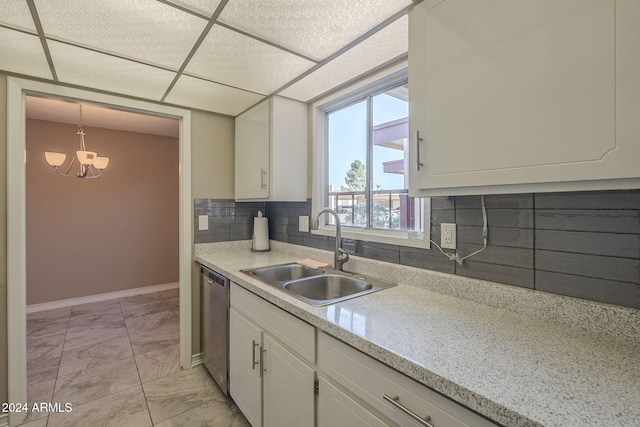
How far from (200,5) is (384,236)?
1.32 meters

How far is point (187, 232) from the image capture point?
2254mm

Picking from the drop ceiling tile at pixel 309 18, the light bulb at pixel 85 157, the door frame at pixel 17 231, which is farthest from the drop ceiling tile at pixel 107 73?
the light bulb at pixel 85 157

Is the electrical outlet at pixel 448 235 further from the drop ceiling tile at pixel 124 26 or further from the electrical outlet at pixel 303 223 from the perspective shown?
the drop ceiling tile at pixel 124 26

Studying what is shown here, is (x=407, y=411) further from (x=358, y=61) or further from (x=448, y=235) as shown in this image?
(x=358, y=61)

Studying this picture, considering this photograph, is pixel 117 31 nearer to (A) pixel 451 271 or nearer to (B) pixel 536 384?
(A) pixel 451 271

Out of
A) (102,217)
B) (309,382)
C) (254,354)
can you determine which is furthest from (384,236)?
(102,217)

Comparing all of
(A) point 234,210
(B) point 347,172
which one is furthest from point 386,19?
(A) point 234,210

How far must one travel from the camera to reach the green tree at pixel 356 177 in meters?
1.90

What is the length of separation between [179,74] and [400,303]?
1.75 metres

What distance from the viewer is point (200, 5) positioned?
110 cm

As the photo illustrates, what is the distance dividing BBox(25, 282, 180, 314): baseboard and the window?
3.26m

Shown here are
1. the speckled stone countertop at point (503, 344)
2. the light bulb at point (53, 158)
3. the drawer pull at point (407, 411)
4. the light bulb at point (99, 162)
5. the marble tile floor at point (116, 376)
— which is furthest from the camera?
the light bulb at point (99, 162)

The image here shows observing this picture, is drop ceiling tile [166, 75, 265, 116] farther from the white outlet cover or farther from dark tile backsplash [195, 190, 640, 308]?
dark tile backsplash [195, 190, 640, 308]

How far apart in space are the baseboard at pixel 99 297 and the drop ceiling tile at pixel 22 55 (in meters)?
2.98
